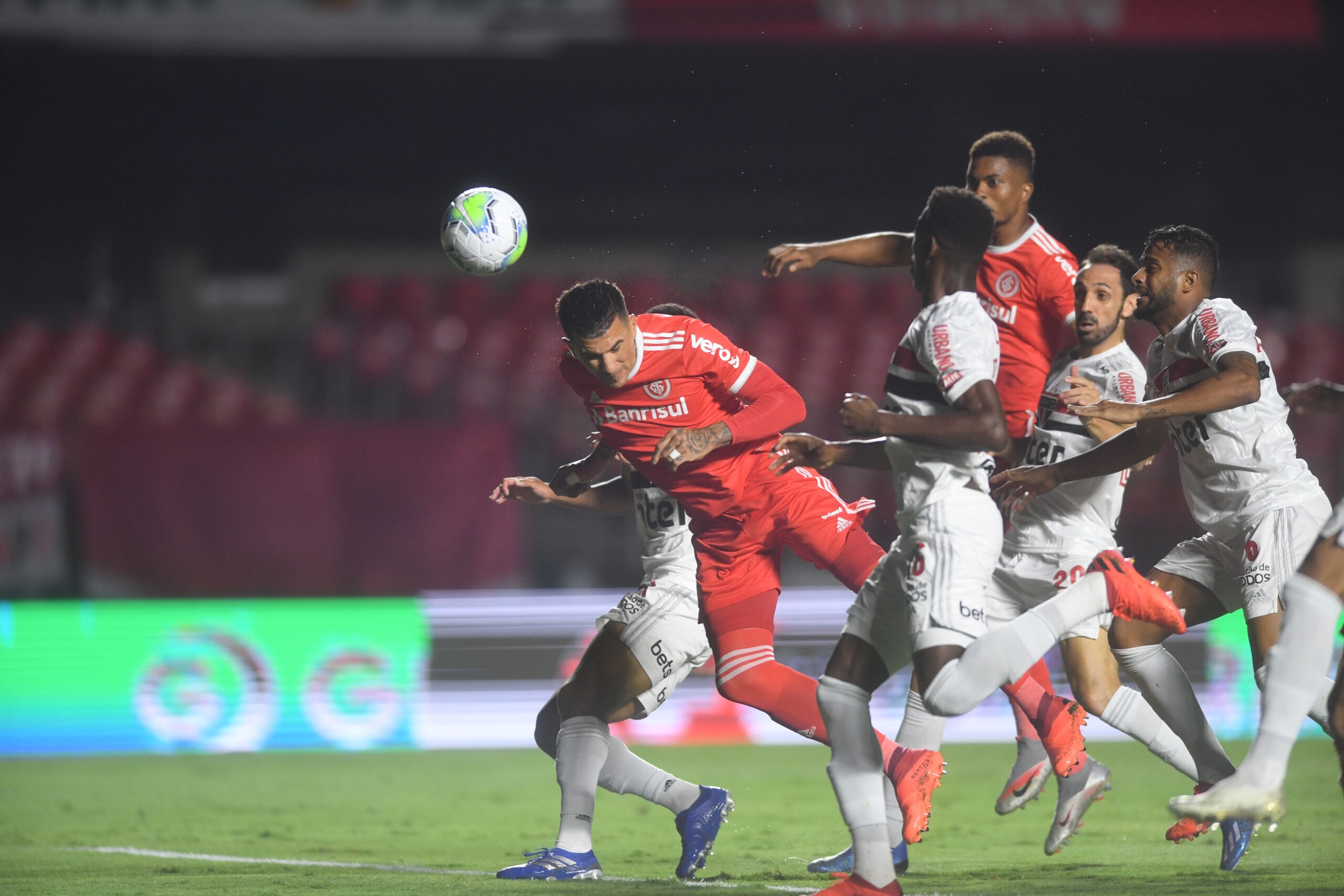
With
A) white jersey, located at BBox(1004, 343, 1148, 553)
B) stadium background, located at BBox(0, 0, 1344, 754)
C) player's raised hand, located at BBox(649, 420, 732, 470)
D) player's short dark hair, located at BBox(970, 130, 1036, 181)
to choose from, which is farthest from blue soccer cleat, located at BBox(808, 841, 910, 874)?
player's short dark hair, located at BBox(970, 130, 1036, 181)

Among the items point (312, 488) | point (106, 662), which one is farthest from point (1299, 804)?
point (106, 662)

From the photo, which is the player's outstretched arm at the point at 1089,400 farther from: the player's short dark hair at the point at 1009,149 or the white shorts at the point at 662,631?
the white shorts at the point at 662,631

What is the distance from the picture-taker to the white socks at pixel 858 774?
12.2ft

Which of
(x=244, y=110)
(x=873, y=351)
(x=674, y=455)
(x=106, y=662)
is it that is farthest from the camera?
(x=244, y=110)

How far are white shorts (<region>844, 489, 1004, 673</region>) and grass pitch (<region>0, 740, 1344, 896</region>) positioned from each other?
3.15ft

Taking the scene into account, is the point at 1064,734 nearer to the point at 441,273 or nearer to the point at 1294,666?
the point at 1294,666

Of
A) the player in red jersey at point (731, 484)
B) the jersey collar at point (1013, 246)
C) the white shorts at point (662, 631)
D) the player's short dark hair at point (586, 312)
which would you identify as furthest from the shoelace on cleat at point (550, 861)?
the jersey collar at point (1013, 246)

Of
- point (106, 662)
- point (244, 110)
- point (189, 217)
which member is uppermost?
point (244, 110)

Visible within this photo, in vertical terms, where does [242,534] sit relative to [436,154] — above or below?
below

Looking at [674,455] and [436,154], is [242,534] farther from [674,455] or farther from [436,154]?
[436,154]

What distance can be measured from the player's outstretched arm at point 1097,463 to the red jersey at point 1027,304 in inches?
21.8

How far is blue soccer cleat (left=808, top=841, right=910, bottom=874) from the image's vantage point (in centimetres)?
461

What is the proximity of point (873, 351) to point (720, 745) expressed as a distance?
14.8ft

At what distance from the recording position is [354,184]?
1457 cm
